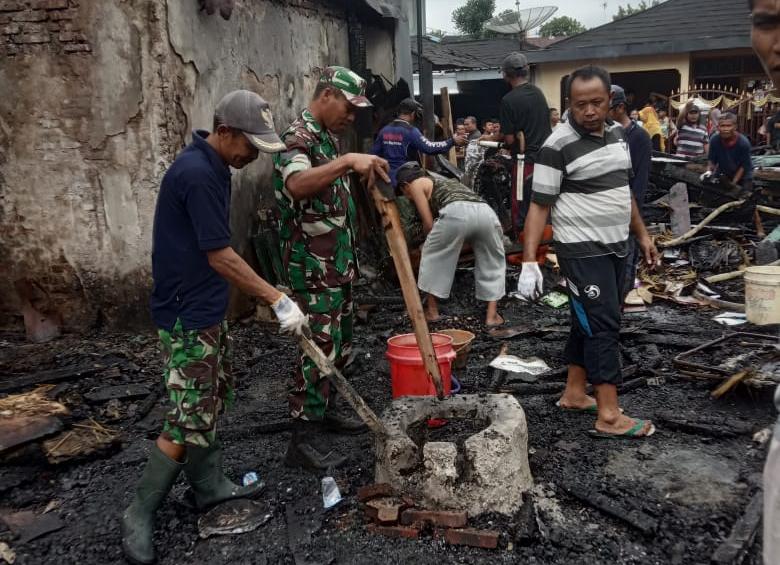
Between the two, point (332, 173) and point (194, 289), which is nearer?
point (194, 289)

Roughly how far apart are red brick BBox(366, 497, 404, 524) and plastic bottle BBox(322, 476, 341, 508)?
0.24 metres

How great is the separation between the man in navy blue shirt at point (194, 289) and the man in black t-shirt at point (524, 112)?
5.53m

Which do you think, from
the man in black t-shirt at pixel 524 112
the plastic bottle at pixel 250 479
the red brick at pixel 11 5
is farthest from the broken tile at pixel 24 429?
the man in black t-shirt at pixel 524 112

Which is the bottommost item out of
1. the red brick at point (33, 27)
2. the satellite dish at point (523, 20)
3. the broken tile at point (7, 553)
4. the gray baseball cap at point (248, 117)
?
the broken tile at point (7, 553)

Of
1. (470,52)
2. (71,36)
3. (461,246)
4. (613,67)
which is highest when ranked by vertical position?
(470,52)

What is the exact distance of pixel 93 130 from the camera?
19.2ft

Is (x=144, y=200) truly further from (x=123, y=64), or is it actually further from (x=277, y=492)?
(x=277, y=492)

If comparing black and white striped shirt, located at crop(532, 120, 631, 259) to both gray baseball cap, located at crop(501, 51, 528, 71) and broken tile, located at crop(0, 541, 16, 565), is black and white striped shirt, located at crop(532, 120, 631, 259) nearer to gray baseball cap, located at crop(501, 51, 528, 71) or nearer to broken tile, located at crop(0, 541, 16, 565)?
broken tile, located at crop(0, 541, 16, 565)

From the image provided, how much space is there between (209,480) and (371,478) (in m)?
0.90

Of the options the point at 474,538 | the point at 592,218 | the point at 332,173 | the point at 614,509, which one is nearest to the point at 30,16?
the point at 332,173

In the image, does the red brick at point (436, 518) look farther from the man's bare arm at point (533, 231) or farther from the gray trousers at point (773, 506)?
the gray trousers at point (773, 506)

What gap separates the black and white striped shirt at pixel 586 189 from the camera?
4.01m

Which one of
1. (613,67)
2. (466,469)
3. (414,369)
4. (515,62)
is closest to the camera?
(466,469)

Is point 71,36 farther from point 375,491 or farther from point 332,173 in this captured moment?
point 375,491
